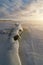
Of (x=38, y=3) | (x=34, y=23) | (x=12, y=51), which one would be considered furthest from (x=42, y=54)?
(x=38, y=3)

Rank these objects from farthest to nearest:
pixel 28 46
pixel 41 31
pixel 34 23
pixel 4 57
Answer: pixel 34 23, pixel 41 31, pixel 28 46, pixel 4 57

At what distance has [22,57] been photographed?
1.97 m

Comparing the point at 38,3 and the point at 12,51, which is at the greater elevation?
the point at 38,3

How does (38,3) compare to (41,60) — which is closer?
(41,60)

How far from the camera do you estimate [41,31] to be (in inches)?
114

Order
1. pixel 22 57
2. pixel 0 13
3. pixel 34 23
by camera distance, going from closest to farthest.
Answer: pixel 22 57, pixel 34 23, pixel 0 13

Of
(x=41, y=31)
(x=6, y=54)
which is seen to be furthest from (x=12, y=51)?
(x=41, y=31)

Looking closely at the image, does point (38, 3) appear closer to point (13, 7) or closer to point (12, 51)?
point (13, 7)

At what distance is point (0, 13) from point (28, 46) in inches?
65.3

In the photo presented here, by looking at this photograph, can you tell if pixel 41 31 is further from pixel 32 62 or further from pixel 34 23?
pixel 32 62

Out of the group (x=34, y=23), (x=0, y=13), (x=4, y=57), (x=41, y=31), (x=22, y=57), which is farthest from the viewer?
(x=0, y=13)

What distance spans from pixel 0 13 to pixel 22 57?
6.34 ft

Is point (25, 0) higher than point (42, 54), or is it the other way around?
point (25, 0)

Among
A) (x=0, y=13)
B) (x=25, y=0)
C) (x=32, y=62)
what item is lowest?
(x=32, y=62)
